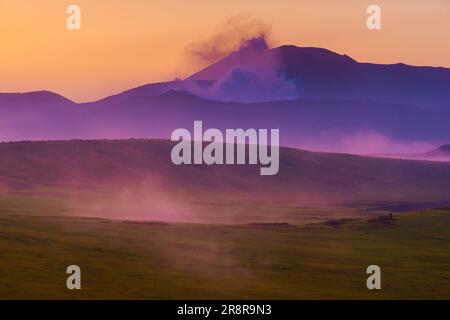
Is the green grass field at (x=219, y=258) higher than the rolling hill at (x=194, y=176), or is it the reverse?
the rolling hill at (x=194, y=176)

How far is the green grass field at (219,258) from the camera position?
45.9 m

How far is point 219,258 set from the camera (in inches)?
2283

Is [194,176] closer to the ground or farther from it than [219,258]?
farther from it

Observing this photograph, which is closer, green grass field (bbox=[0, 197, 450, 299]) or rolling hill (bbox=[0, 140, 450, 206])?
green grass field (bbox=[0, 197, 450, 299])

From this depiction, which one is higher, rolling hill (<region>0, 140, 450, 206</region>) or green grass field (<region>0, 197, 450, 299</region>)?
rolling hill (<region>0, 140, 450, 206</region>)

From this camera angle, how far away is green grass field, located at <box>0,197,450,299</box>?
45.9m

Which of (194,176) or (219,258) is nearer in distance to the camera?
(219,258)

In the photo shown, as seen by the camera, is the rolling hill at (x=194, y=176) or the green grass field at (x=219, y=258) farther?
the rolling hill at (x=194, y=176)
